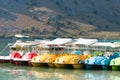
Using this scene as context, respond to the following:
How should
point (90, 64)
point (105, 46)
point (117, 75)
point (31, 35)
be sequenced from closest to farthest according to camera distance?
point (117, 75)
point (90, 64)
point (105, 46)
point (31, 35)

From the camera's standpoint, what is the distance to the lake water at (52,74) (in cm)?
6118

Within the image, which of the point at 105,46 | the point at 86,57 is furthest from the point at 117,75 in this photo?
the point at 105,46

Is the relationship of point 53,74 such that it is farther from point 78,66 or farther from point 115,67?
point 115,67

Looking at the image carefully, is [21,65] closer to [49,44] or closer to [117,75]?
[49,44]

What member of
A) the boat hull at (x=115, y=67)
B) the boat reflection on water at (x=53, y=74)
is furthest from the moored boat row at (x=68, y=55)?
the boat reflection on water at (x=53, y=74)

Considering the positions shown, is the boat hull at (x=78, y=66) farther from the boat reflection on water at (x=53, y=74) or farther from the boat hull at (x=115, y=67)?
the boat hull at (x=115, y=67)

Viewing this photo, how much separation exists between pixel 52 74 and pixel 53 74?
13cm

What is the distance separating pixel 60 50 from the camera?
253 feet

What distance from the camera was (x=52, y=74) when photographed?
64.9m

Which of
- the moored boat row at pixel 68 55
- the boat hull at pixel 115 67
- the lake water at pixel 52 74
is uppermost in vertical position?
the moored boat row at pixel 68 55

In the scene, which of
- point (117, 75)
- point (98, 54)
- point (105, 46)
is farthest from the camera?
point (105, 46)

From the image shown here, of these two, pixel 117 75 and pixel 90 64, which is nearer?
pixel 117 75

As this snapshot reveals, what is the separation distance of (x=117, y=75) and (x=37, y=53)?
58.7ft

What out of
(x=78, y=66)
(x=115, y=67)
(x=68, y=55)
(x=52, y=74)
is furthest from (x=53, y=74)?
(x=115, y=67)
